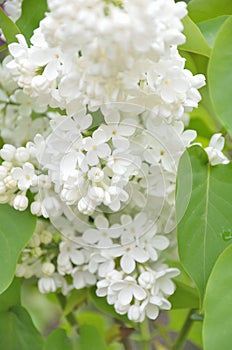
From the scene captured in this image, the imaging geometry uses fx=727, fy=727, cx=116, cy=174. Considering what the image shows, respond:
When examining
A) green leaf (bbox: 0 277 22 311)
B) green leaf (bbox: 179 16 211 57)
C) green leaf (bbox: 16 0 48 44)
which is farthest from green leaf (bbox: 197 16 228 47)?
green leaf (bbox: 0 277 22 311)

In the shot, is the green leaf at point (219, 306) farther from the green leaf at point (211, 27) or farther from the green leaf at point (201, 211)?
the green leaf at point (211, 27)

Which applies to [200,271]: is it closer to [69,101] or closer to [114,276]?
[114,276]

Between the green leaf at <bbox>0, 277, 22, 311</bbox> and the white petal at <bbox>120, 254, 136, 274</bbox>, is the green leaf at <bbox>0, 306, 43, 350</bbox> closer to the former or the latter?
the green leaf at <bbox>0, 277, 22, 311</bbox>

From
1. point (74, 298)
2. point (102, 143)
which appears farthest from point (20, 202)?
point (74, 298)

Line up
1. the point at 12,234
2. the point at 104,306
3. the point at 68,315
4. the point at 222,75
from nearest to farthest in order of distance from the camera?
1. the point at 222,75
2. the point at 12,234
3. the point at 104,306
4. the point at 68,315

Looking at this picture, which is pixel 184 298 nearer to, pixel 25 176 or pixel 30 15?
pixel 25 176
